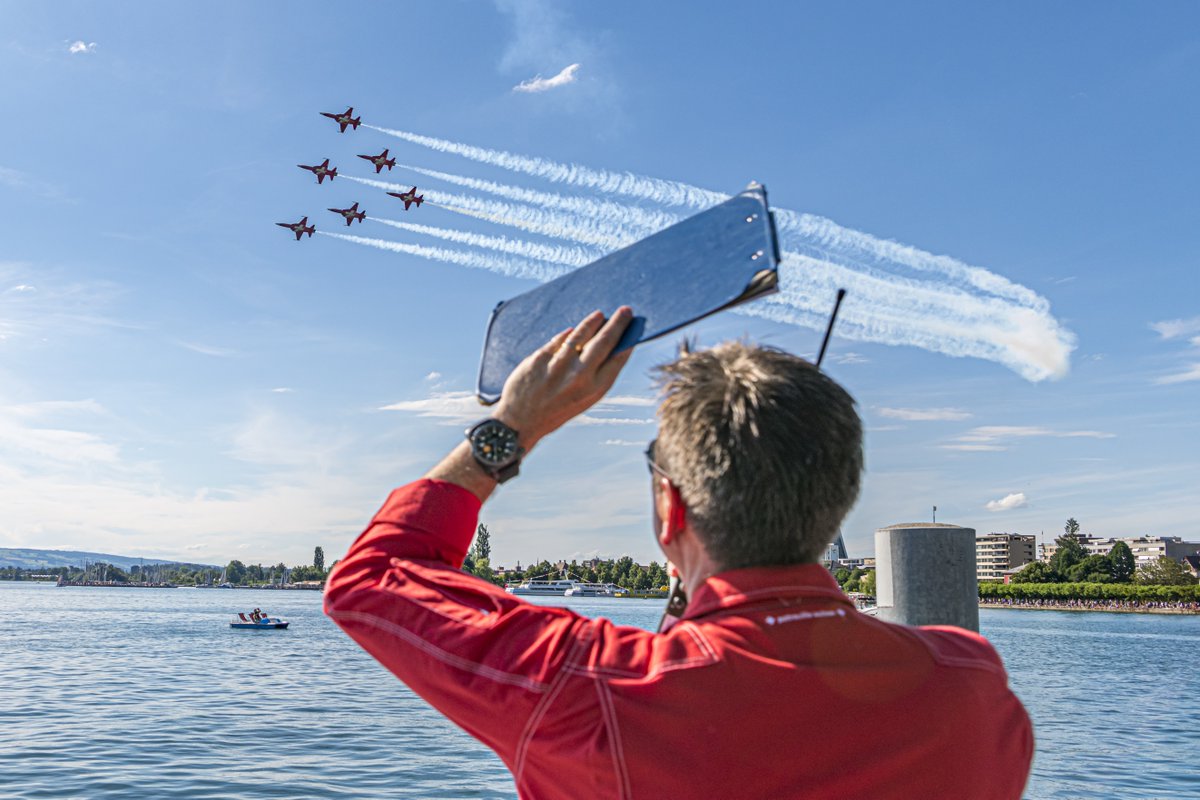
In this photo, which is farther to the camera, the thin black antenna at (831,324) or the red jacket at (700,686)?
the thin black antenna at (831,324)

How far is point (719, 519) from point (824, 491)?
0.22 meters

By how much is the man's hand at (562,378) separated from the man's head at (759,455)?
21cm

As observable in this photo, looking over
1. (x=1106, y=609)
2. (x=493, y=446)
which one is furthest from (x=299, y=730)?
(x=1106, y=609)

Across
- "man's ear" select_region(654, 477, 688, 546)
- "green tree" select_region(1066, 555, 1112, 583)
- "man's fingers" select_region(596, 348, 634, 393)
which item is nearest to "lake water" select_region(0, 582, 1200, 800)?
"man's ear" select_region(654, 477, 688, 546)

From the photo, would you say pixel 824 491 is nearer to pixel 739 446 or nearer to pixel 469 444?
pixel 739 446

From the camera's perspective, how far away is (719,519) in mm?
1959

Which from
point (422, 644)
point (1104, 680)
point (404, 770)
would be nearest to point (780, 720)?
point (422, 644)

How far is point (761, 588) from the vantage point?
1.92m

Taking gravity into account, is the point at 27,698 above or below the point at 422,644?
below

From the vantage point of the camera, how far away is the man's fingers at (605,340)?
84.3 inches

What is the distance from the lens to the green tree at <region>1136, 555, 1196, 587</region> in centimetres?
17238

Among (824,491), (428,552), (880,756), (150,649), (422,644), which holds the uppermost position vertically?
(824,491)

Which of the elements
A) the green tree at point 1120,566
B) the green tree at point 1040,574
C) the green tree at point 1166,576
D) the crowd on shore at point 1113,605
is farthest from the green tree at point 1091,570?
the crowd on shore at point 1113,605

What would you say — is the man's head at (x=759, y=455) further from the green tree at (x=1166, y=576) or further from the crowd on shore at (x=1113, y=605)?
the green tree at (x=1166, y=576)
